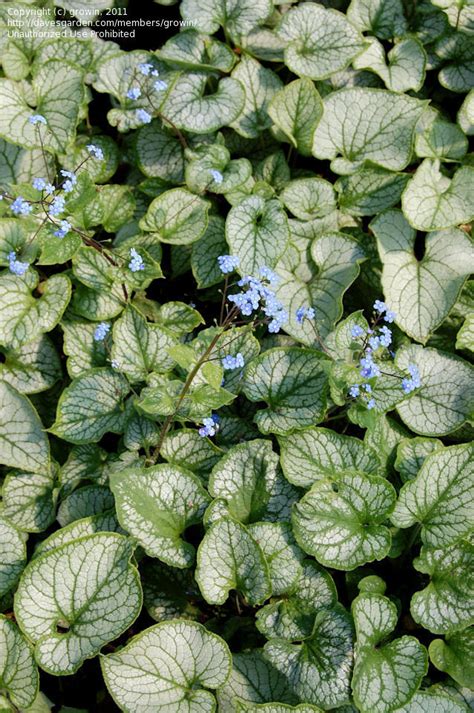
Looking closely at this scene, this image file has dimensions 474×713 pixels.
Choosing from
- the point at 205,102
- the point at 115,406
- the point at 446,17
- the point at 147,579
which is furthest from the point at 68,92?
the point at 147,579

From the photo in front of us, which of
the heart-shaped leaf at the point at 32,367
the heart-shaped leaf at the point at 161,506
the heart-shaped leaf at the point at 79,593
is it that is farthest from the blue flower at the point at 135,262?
the heart-shaped leaf at the point at 79,593

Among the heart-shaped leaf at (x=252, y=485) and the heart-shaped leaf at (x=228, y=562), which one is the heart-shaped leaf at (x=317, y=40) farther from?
the heart-shaped leaf at (x=228, y=562)

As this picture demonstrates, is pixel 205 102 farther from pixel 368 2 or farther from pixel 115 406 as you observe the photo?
pixel 115 406

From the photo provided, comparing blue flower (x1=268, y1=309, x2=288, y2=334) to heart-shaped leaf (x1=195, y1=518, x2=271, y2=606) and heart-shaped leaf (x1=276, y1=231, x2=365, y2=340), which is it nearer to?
heart-shaped leaf (x1=276, y1=231, x2=365, y2=340)

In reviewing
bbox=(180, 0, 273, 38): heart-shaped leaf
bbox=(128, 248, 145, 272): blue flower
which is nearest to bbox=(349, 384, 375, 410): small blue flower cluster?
bbox=(128, 248, 145, 272): blue flower

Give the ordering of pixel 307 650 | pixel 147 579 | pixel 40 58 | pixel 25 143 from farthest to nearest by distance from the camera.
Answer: pixel 40 58
pixel 25 143
pixel 147 579
pixel 307 650

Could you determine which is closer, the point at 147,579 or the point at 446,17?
the point at 147,579

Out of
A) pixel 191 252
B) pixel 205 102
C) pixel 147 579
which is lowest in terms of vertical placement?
pixel 147 579

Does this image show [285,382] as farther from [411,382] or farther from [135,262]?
[135,262]
